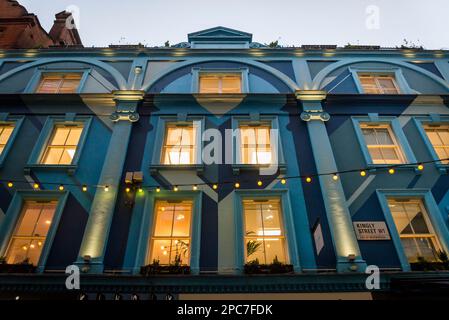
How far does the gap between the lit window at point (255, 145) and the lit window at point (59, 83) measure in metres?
7.49

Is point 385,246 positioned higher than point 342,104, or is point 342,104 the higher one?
point 342,104

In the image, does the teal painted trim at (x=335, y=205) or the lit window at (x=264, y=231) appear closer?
the teal painted trim at (x=335, y=205)

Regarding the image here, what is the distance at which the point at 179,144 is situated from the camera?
448 inches

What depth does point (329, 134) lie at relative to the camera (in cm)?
1137

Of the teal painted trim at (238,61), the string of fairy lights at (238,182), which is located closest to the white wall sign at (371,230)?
the string of fairy lights at (238,182)

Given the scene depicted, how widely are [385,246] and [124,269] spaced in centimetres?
714

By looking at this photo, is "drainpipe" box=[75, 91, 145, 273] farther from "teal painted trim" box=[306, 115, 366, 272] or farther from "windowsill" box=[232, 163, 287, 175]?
"teal painted trim" box=[306, 115, 366, 272]

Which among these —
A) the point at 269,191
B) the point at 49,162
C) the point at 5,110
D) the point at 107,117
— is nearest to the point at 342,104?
the point at 269,191

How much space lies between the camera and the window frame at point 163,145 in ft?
33.9

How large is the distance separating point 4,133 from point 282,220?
10.4 m

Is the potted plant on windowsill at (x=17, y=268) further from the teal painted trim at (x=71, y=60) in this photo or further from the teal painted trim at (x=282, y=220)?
the teal painted trim at (x=71, y=60)

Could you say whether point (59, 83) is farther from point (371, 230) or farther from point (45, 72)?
point (371, 230)

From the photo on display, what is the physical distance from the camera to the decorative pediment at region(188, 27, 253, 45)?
1570 cm

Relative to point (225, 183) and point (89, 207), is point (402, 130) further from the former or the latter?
point (89, 207)
